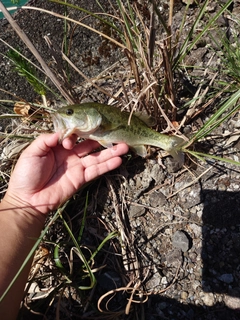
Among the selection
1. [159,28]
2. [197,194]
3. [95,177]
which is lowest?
[197,194]

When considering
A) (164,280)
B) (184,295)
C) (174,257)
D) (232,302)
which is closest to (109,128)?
(174,257)

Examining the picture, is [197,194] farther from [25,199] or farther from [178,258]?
[25,199]

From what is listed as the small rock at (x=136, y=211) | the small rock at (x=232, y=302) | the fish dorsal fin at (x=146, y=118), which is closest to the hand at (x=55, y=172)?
the fish dorsal fin at (x=146, y=118)

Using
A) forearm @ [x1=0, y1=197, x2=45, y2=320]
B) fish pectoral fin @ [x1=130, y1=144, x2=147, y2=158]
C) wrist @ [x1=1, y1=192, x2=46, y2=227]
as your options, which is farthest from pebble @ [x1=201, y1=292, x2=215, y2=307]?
wrist @ [x1=1, y1=192, x2=46, y2=227]

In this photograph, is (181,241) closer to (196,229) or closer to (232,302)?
(196,229)

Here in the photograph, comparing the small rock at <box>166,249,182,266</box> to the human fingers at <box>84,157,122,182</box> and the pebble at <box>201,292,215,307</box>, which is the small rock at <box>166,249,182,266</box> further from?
the human fingers at <box>84,157,122,182</box>

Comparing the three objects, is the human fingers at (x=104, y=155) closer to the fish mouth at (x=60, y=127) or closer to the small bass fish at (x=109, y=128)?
the small bass fish at (x=109, y=128)

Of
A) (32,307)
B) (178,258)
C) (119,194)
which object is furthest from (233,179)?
(32,307)
